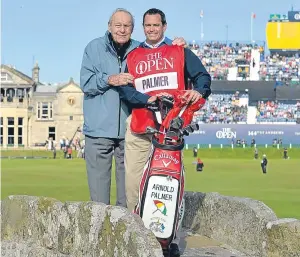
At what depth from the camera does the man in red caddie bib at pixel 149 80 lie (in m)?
6.55

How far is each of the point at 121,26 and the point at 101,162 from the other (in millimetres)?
1406

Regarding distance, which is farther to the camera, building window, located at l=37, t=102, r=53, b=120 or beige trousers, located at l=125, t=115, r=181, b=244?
building window, located at l=37, t=102, r=53, b=120

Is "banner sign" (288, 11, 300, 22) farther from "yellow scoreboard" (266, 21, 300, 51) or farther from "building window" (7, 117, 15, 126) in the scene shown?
"building window" (7, 117, 15, 126)

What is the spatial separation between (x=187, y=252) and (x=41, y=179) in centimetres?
2623

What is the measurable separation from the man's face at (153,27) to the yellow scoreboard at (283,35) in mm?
94494

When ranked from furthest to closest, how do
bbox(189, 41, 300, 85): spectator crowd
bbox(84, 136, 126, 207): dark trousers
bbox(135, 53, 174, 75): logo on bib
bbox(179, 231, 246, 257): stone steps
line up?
bbox(189, 41, 300, 85): spectator crowd → bbox(84, 136, 126, 207): dark trousers → bbox(179, 231, 246, 257): stone steps → bbox(135, 53, 174, 75): logo on bib

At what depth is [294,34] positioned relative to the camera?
324 feet

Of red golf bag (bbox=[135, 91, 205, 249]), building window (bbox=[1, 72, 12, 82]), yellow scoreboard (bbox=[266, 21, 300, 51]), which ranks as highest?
yellow scoreboard (bbox=[266, 21, 300, 51])

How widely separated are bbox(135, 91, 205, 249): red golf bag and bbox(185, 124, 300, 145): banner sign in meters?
75.9

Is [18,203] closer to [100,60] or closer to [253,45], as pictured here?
[100,60]

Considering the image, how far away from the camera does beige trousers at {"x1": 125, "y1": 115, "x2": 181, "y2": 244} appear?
673cm

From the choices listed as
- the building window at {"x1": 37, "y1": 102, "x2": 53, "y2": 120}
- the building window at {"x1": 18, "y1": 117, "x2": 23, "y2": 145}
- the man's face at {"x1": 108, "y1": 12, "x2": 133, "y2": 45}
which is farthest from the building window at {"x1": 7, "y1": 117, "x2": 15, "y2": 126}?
the man's face at {"x1": 108, "y1": 12, "x2": 133, "y2": 45}

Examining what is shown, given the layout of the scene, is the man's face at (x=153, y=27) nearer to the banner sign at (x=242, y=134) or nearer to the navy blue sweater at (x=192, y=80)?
the navy blue sweater at (x=192, y=80)

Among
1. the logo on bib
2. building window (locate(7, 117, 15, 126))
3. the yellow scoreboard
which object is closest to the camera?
the logo on bib
